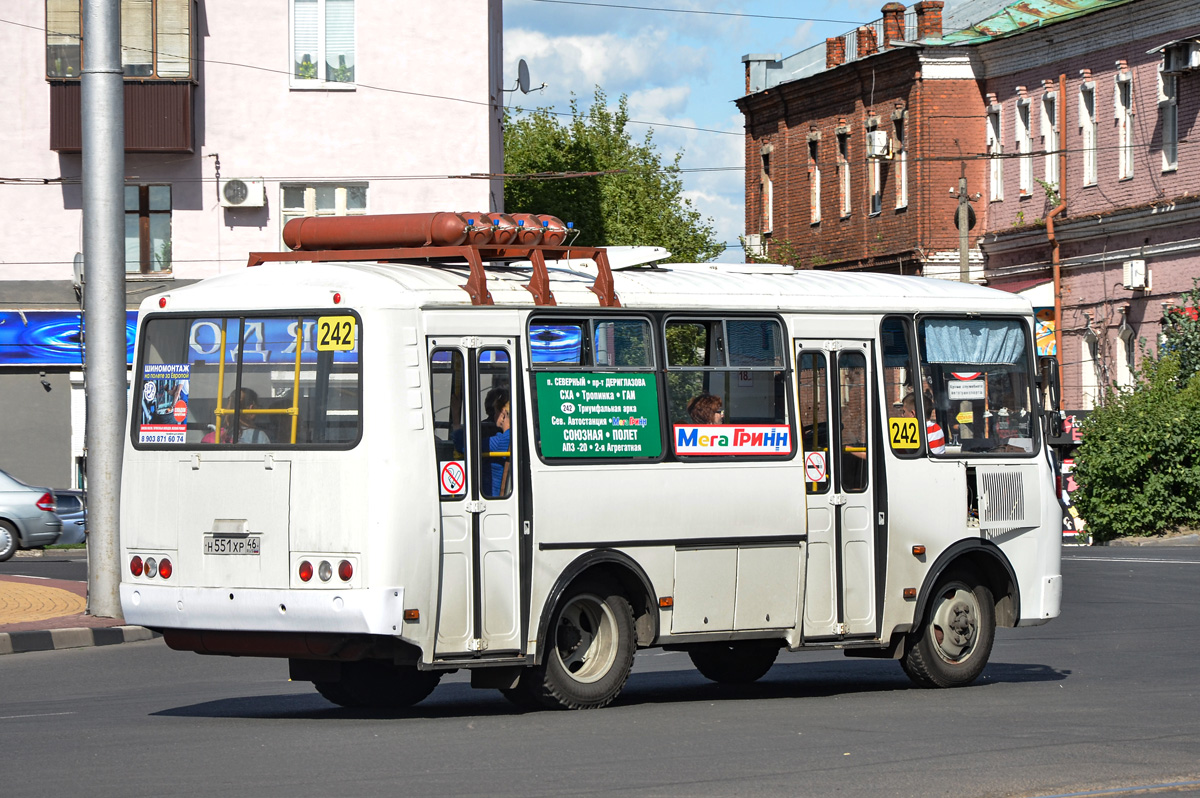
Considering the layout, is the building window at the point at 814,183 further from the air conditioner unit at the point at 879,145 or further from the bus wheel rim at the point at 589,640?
the bus wheel rim at the point at 589,640

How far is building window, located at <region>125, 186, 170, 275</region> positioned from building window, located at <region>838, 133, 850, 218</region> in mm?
22865

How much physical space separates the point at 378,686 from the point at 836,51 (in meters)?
44.8

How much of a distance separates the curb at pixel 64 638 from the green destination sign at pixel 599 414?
6538 millimetres

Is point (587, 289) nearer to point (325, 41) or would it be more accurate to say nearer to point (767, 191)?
point (325, 41)

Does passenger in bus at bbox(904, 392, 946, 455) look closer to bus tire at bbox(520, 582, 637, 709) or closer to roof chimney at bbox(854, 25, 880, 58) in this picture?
bus tire at bbox(520, 582, 637, 709)

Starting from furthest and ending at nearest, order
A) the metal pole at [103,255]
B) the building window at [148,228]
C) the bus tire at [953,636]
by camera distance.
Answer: the building window at [148,228]
the metal pole at [103,255]
the bus tire at [953,636]

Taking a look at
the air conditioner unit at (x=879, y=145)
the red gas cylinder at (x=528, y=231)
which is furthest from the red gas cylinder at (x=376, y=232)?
the air conditioner unit at (x=879, y=145)

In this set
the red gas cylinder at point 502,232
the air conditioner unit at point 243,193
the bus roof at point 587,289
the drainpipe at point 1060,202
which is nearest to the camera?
the bus roof at point 587,289

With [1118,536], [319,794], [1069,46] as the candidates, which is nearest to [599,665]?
[319,794]

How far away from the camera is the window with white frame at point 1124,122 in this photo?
43.9 m

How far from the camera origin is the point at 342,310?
37.1 feet

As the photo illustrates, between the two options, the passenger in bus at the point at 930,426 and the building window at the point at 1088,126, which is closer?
the passenger in bus at the point at 930,426

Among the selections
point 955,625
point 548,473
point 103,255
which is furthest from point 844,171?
point 548,473

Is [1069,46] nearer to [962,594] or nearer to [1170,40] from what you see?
[1170,40]
